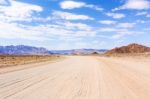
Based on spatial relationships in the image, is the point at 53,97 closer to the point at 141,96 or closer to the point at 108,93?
the point at 108,93

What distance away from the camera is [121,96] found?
28.8 ft

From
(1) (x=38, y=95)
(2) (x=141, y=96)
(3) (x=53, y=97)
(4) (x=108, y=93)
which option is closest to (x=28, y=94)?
(1) (x=38, y=95)

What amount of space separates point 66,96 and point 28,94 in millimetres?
1250

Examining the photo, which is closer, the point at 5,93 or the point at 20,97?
the point at 20,97

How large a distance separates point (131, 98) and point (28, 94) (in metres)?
3.28

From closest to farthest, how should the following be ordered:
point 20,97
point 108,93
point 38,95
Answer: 1. point 20,97
2. point 38,95
3. point 108,93

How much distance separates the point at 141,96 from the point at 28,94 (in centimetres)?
368

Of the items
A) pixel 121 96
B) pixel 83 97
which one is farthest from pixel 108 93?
pixel 83 97

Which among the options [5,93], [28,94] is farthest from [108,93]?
A: [5,93]

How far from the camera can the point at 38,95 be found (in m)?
8.66

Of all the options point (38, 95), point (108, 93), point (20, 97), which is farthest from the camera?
point (108, 93)

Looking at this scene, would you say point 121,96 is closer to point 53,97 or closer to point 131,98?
point 131,98

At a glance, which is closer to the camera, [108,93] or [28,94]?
[28,94]

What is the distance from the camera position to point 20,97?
8.13m
